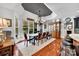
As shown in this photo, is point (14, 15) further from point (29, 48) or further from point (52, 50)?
point (52, 50)

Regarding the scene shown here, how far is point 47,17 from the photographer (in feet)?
7.75

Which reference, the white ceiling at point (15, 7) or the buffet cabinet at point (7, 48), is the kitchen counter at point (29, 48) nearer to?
the buffet cabinet at point (7, 48)

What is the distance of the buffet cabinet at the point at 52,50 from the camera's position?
237 centimetres

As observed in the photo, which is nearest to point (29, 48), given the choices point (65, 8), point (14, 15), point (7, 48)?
point (7, 48)

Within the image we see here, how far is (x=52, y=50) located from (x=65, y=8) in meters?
0.71

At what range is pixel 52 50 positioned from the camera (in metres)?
2.38

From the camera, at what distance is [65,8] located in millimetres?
2326

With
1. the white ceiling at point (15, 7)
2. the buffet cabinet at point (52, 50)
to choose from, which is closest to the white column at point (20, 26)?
the white ceiling at point (15, 7)

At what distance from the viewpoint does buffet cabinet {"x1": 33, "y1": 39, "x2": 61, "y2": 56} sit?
2.37 metres

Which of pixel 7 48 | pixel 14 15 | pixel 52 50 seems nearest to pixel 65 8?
pixel 52 50

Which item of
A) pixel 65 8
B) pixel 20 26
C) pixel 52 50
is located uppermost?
pixel 65 8

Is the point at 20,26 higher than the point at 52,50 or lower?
higher

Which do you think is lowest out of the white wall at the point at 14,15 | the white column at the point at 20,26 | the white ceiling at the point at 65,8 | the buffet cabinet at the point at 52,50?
the buffet cabinet at the point at 52,50

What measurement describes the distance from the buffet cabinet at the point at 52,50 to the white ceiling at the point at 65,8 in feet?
1.46
